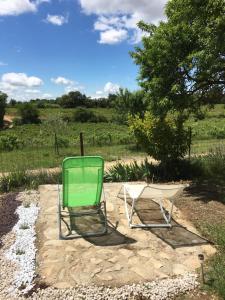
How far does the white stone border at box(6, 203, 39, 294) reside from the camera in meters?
4.41

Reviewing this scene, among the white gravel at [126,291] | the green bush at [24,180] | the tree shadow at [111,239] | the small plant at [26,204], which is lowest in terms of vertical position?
the white gravel at [126,291]

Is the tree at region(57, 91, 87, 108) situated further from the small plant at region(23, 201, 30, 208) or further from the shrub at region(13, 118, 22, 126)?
the small plant at region(23, 201, 30, 208)

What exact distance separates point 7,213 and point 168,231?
289cm

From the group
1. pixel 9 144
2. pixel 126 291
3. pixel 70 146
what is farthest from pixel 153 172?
pixel 9 144

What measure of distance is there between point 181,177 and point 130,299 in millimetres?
6333

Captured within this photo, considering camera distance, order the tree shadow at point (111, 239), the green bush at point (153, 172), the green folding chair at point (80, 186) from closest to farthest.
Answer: the tree shadow at point (111, 239) → the green folding chair at point (80, 186) → the green bush at point (153, 172)

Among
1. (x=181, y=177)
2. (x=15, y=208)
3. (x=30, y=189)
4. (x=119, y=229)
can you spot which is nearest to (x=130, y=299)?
(x=119, y=229)

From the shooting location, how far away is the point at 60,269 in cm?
470

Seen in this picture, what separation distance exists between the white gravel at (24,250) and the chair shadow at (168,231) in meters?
1.79

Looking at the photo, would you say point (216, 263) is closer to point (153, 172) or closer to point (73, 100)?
point (153, 172)

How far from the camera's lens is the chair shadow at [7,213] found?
6127mm

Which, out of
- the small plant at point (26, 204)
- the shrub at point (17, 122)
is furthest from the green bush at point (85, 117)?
the small plant at point (26, 204)

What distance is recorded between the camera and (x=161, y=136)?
9875 millimetres

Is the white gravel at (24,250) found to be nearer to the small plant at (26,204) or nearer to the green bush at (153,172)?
the small plant at (26,204)
